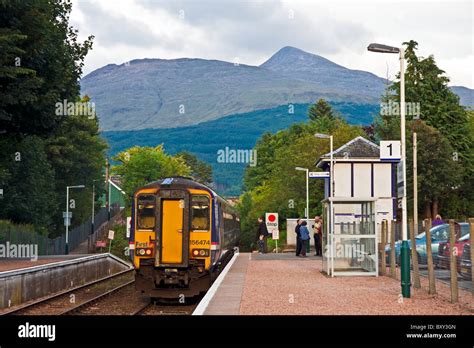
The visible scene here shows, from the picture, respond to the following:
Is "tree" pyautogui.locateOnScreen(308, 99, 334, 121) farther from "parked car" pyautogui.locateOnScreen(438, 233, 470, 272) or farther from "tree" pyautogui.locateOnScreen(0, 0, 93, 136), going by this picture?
"parked car" pyautogui.locateOnScreen(438, 233, 470, 272)

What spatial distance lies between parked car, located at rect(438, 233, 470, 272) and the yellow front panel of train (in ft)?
22.4

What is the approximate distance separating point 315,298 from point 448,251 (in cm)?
398

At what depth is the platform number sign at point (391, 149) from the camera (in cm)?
1961

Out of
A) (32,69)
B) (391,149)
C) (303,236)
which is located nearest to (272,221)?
(303,236)

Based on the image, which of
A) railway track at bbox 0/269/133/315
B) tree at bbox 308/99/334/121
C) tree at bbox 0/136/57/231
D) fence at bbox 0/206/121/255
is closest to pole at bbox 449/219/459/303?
railway track at bbox 0/269/133/315

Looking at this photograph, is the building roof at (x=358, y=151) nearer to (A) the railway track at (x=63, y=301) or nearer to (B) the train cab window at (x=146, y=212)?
(A) the railway track at (x=63, y=301)

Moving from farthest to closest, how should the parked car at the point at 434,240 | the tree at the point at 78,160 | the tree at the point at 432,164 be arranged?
the tree at the point at 78,160 < the tree at the point at 432,164 < the parked car at the point at 434,240

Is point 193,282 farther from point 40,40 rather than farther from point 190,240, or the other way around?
point 40,40

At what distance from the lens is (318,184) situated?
68.3m

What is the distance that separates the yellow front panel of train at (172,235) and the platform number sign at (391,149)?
5.87 metres

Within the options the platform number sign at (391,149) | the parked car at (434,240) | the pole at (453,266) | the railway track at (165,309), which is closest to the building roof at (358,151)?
the parked car at (434,240)

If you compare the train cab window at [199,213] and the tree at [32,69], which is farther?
the tree at [32,69]

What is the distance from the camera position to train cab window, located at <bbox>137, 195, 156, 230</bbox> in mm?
22547
